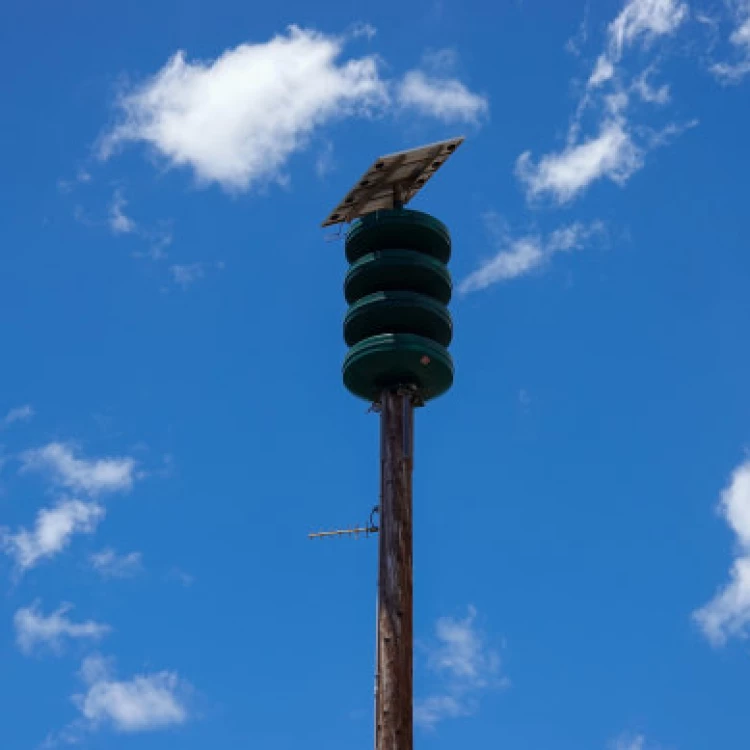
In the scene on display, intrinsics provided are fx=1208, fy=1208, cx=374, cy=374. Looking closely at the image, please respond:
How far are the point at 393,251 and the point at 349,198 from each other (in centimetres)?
220

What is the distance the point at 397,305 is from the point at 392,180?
351 centimetres

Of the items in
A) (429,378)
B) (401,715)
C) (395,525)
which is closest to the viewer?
(401,715)

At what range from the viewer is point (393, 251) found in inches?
862

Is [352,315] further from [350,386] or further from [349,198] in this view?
[349,198]

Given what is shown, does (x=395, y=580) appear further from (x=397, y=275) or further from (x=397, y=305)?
(x=397, y=275)

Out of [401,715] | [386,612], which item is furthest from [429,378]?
[401,715]

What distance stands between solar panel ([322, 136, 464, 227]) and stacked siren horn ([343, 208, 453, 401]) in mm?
910

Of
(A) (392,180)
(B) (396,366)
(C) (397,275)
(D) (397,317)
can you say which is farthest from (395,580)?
(A) (392,180)

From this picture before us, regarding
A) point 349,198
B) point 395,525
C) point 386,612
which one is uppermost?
point 349,198

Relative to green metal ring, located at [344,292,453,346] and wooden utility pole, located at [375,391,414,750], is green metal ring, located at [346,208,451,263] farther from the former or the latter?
wooden utility pole, located at [375,391,414,750]

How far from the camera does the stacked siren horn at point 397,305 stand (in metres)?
20.9

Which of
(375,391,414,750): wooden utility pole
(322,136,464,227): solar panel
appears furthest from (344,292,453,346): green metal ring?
(322,136,464,227): solar panel

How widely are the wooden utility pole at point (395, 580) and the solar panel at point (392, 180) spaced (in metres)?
4.54

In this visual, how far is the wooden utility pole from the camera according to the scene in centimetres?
1766
